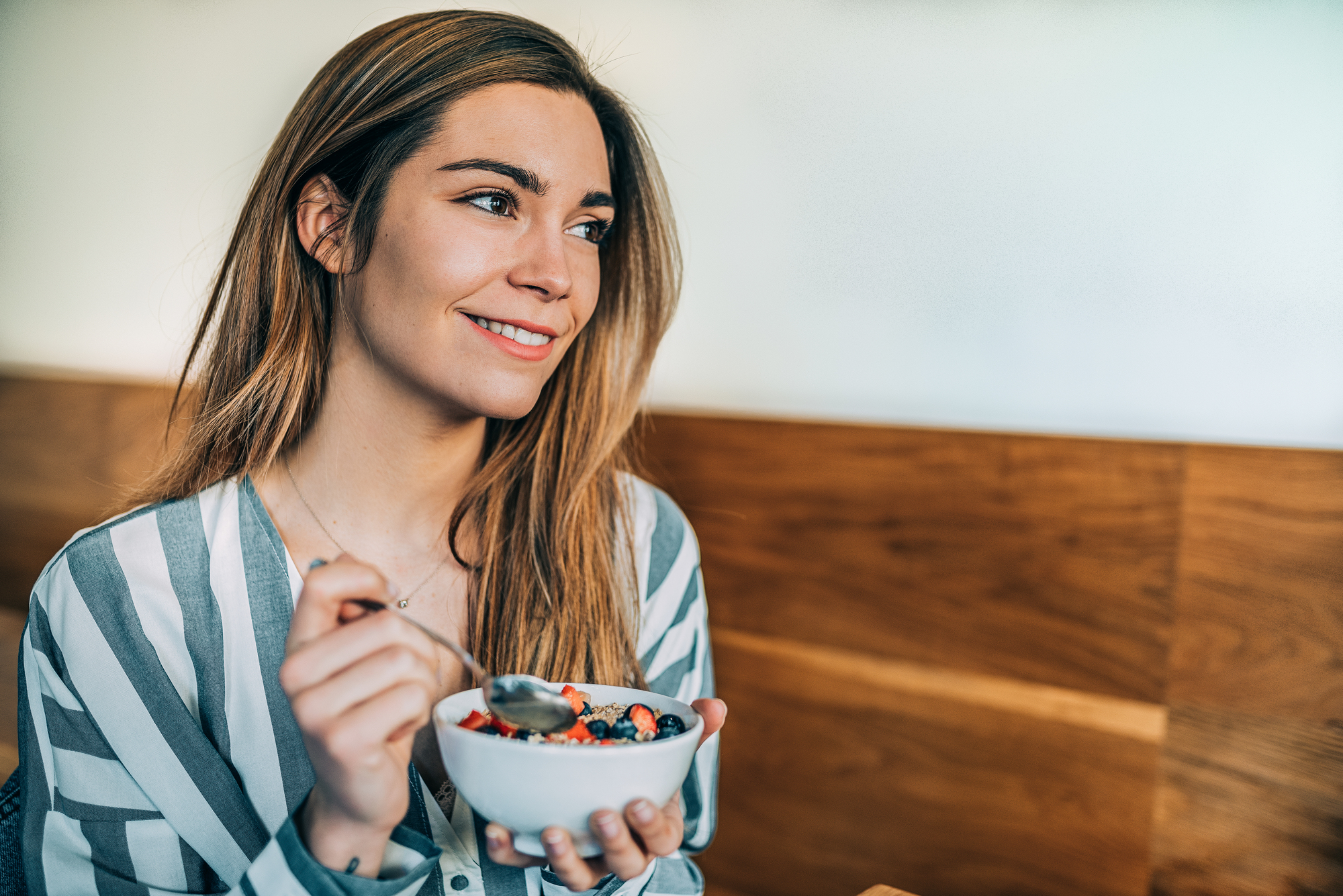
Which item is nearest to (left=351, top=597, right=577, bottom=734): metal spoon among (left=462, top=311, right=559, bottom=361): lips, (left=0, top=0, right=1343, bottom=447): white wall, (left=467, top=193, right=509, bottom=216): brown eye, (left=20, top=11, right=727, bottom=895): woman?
(left=20, top=11, right=727, bottom=895): woman

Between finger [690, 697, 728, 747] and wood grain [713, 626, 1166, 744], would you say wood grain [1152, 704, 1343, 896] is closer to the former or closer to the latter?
wood grain [713, 626, 1166, 744]

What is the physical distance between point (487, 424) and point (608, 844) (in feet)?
2.24

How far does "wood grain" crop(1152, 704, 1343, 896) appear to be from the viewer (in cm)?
106

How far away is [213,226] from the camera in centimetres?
212

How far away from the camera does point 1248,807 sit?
1.09 meters

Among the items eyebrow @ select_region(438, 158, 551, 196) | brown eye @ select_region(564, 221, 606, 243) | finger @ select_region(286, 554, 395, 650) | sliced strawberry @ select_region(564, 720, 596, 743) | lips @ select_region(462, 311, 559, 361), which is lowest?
sliced strawberry @ select_region(564, 720, 596, 743)

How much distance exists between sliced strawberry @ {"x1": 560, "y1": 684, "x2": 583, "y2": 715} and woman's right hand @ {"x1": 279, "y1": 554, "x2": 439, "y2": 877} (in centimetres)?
13

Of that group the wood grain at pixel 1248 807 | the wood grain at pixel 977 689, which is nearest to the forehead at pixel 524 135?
the wood grain at pixel 977 689

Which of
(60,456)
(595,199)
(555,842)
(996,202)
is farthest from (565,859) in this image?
(60,456)

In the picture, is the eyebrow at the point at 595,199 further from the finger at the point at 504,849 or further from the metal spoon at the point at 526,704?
the finger at the point at 504,849

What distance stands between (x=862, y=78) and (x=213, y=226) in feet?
5.09

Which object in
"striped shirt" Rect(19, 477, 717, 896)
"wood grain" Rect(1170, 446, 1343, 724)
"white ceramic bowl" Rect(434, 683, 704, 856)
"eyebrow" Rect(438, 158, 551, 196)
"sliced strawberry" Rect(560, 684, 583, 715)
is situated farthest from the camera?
"wood grain" Rect(1170, 446, 1343, 724)

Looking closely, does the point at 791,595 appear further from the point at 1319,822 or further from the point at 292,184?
the point at 292,184

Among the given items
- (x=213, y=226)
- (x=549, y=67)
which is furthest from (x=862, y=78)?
(x=213, y=226)
